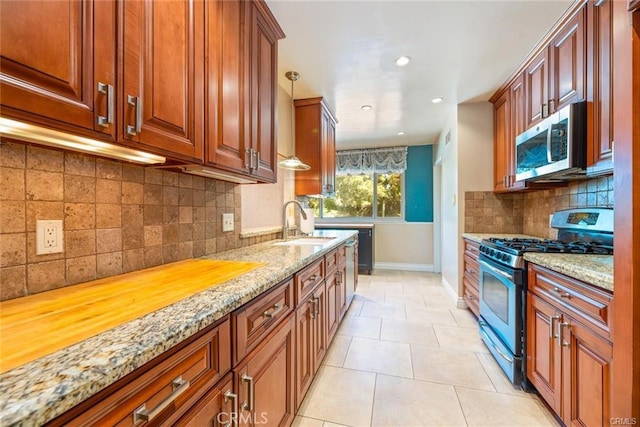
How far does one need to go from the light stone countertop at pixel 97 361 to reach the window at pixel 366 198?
465 centimetres

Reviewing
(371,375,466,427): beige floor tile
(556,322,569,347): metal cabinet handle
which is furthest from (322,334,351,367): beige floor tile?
(556,322,569,347): metal cabinet handle

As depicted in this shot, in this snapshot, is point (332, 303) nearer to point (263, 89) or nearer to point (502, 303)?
point (502, 303)

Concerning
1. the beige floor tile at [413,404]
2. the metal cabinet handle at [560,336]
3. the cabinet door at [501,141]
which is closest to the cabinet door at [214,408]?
the beige floor tile at [413,404]

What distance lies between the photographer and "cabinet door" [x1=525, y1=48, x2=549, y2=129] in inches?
81.6

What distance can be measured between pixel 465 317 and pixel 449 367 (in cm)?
111

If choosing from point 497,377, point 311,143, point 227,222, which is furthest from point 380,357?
point 311,143

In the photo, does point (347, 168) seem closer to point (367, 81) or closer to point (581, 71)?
point (367, 81)

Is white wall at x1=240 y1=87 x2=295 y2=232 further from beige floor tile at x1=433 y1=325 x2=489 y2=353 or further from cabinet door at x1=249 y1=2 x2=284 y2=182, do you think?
beige floor tile at x1=433 y1=325 x2=489 y2=353

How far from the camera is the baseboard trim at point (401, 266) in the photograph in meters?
5.06

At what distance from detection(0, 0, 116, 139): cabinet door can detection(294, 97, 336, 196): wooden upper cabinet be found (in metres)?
2.28

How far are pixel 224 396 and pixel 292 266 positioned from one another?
1.90 ft

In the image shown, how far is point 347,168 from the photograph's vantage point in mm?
5363

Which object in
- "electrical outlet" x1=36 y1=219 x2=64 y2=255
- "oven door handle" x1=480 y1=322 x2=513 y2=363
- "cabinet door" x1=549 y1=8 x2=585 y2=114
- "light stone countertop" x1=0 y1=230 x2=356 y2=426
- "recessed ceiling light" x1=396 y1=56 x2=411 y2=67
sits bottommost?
"oven door handle" x1=480 y1=322 x2=513 y2=363

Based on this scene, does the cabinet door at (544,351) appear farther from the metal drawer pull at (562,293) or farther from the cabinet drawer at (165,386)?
the cabinet drawer at (165,386)
